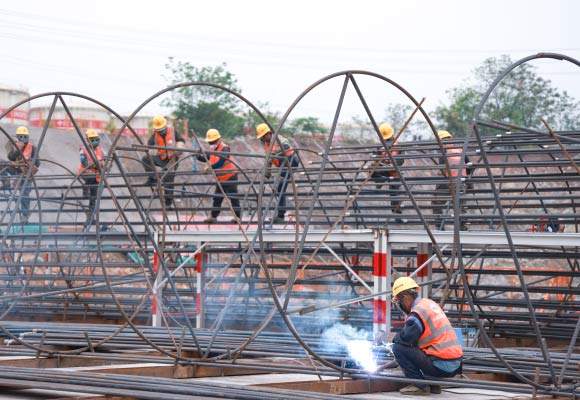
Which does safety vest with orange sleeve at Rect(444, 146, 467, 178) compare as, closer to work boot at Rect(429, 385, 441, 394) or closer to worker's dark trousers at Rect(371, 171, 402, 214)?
worker's dark trousers at Rect(371, 171, 402, 214)

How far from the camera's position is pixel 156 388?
10992 mm

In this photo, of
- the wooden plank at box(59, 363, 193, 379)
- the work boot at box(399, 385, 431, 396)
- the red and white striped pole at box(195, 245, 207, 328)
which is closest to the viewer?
the work boot at box(399, 385, 431, 396)

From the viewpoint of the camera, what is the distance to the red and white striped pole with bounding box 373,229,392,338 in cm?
1593

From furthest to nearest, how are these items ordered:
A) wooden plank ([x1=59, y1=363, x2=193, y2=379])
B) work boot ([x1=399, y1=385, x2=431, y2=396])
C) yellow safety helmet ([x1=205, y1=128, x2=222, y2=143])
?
1. yellow safety helmet ([x1=205, y1=128, x2=222, y2=143])
2. wooden plank ([x1=59, y1=363, x2=193, y2=379])
3. work boot ([x1=399, y1=385, x2=431, y2=396])

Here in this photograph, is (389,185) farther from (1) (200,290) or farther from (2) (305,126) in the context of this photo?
(2) (305,126)

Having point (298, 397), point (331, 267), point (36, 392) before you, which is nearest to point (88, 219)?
point (331, 267)

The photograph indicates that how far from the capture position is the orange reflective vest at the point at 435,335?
11570 millimetres

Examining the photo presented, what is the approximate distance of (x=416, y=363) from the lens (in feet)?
38.2

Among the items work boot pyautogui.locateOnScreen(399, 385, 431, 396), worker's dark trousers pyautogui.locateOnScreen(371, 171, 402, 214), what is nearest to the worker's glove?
work boot pyautogui.locateOnScreen(399, 385, 431, 396)

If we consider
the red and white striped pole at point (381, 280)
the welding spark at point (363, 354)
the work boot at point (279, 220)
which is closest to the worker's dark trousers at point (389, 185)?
the red and white striped pole at point (381, 280)

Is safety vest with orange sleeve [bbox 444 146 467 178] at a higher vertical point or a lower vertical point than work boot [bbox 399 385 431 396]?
higher

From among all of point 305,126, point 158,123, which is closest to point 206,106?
point 305,126

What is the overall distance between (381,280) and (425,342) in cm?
441

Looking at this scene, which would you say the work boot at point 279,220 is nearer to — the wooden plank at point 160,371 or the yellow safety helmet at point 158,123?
the yellow safety helmet at point 158,123
